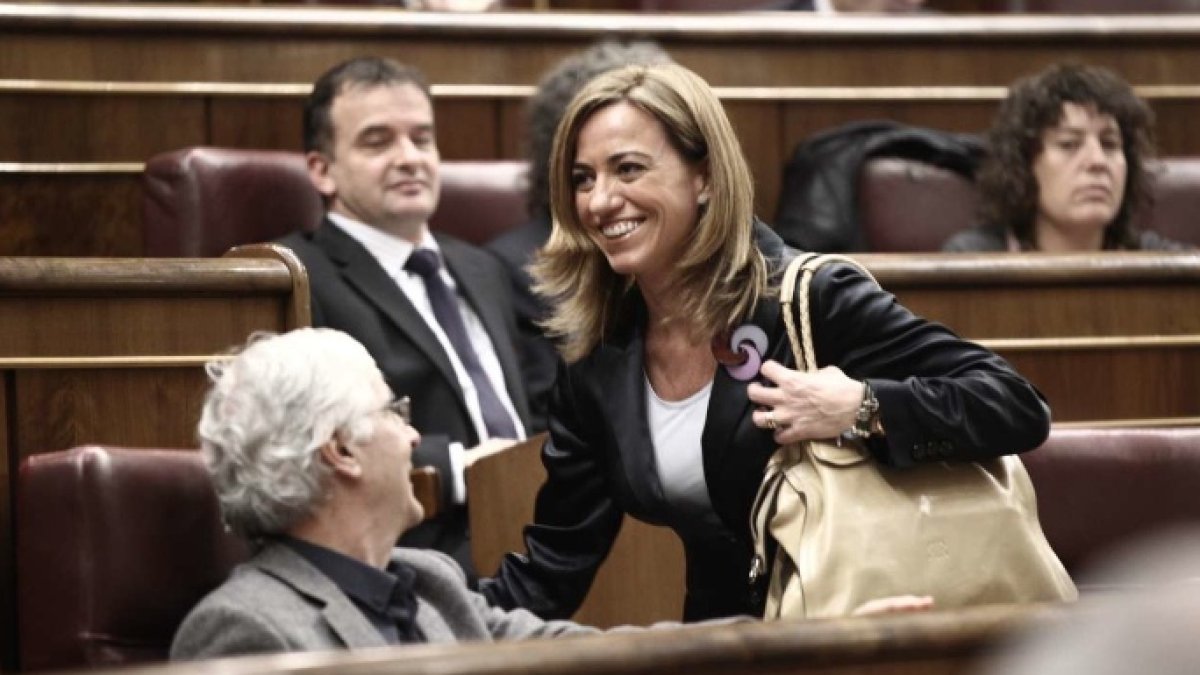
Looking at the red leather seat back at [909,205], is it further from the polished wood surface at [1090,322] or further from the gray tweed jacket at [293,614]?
the gray tweed jacket at [293,614]

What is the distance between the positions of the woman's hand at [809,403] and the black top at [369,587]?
9.3 inches

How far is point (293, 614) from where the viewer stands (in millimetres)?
1021

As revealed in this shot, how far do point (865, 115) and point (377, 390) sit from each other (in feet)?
4.06

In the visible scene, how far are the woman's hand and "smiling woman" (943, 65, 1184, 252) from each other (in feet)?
2.96

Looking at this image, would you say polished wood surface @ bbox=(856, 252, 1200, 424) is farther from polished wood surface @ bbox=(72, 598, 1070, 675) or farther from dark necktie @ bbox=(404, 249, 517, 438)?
polished wood surface @ bbox=(72, 598, 1070, 675)

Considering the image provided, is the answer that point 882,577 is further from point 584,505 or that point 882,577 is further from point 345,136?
point 345,136

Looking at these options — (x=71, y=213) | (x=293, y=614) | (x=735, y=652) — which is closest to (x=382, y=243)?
(x=71, y=213)

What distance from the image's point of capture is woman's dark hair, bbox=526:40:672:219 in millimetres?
1949

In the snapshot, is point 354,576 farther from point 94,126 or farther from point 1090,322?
point 94,126

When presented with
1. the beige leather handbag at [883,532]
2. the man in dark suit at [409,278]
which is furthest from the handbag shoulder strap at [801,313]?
the man in dark suit at [409,278]

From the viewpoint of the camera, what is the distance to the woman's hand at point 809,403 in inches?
44.5

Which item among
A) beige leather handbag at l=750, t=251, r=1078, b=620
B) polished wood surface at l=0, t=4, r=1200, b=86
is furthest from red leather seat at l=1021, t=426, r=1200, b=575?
polished wood surface at l=0, t=4, r=1200, b=86

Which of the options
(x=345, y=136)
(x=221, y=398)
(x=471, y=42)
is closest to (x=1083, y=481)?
(x=221, y=398)

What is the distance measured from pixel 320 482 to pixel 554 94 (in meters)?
0.95
